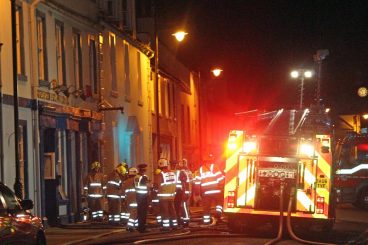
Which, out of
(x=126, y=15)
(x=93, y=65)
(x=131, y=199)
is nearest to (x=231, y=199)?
(x=131, y=199)

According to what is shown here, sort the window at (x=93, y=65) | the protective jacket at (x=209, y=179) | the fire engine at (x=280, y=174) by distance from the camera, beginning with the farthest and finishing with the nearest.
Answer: the window at (x=93, y=65)
the protective jacket at (x=209, y=179)
the fire engine at (x=280, y=174)

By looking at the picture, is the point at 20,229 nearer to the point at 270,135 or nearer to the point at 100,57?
the point at 270,135

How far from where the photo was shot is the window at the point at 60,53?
68.4 feet

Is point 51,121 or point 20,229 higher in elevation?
point 51,121

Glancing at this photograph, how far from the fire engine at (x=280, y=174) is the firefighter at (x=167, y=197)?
2197 mm

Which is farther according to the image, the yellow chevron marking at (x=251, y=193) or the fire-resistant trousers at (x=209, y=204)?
the fire-resistant trousers at (x=209, y=204)

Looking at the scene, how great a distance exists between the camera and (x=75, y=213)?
21.3 metres

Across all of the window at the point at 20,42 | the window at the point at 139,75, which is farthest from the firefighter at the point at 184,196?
the window at the point at 139,75

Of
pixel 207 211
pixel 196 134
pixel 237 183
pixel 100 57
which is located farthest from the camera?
pixel 196 134

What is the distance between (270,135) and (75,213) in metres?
7.92

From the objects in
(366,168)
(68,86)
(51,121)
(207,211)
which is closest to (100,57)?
(68,86)

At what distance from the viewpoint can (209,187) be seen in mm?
18797

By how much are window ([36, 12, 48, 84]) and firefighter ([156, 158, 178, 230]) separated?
4.29 metres

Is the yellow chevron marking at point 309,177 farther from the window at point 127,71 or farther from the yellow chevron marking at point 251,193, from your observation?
the window at point 127,71
